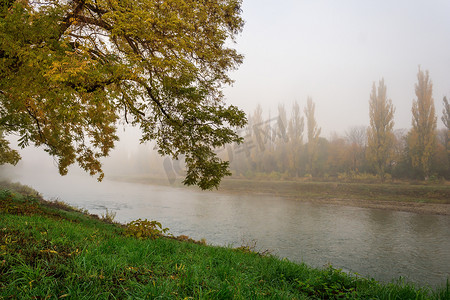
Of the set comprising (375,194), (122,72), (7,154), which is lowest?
(375,194)

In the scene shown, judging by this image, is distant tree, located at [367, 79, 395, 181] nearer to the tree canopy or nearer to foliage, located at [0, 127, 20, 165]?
the tree canopy

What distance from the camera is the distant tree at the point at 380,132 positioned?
108 ft

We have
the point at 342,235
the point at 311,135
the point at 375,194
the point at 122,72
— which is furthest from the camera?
the point at 311,135

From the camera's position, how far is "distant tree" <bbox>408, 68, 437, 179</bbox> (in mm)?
29641

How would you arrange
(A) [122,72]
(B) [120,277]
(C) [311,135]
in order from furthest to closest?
(C) [311,135] < (A) [122,72] < (B) [120,277]

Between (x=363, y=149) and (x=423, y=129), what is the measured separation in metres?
9.25

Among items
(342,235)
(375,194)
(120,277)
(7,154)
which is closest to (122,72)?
(120,277)

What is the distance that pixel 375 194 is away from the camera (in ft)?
88.9

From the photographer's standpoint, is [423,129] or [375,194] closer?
[375,194]

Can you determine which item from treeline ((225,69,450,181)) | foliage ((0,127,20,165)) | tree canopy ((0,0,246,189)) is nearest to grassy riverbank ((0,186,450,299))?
tree canopy ((0,0,246,189))

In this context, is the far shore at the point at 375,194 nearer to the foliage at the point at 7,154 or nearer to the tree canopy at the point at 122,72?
the tree canopy at the point at 122,72

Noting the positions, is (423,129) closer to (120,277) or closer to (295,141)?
(295,141)

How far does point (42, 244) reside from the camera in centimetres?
299

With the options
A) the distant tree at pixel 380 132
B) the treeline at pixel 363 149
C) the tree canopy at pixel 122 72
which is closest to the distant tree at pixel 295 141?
the treeline at pixel 363 149
